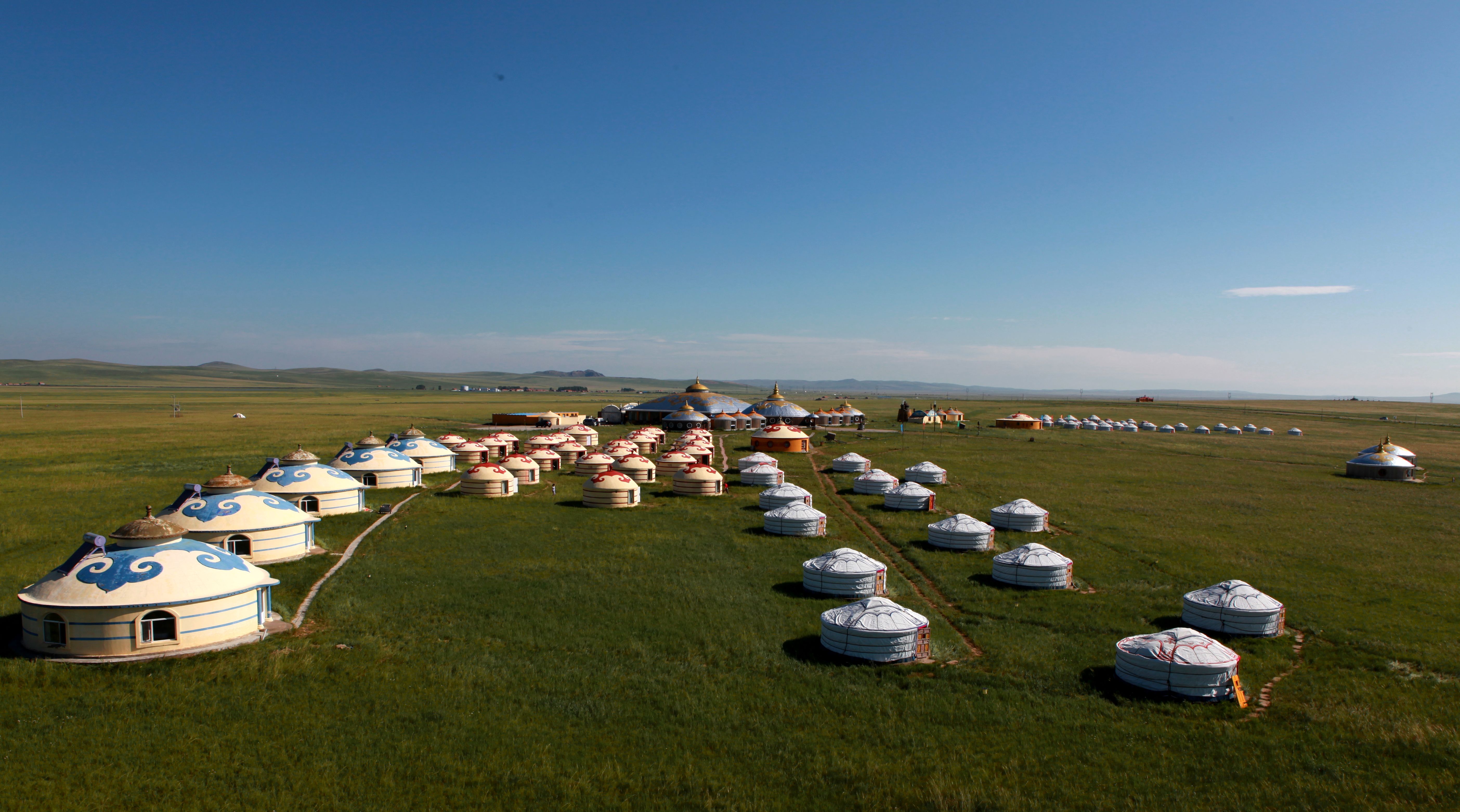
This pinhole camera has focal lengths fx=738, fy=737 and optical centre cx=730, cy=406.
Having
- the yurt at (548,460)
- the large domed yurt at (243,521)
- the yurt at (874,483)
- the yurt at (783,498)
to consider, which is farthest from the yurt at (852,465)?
the large domed yurt at (243,521)

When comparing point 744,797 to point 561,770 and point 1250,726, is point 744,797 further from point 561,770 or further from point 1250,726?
point 1250,726

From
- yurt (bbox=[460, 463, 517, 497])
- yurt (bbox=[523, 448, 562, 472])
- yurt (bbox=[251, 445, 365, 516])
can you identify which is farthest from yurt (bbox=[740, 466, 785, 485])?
yurt (bbox=[251, 445, 365, 516])

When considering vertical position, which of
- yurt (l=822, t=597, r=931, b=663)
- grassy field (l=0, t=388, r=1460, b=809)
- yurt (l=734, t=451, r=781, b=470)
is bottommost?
grassy field (l=0, t=388, r=1460, b=809)

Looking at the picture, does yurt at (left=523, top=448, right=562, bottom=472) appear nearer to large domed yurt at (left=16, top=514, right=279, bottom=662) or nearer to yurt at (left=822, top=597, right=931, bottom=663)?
large domed yurt at (left=16, top=514, right=279, bottom=662)

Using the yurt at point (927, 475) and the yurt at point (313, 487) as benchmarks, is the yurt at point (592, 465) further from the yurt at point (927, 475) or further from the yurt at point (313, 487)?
the yurt at point (927, 475)

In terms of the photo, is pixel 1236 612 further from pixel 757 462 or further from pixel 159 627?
pixel 757 462

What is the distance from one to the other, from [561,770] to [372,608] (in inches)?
560

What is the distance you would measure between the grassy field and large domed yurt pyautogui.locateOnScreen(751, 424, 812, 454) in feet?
133

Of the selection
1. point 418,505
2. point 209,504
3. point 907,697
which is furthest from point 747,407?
point 907,697

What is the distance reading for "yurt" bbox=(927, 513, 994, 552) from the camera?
128ft

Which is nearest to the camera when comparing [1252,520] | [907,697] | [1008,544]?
[907,697]

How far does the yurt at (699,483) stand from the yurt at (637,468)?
18.5ft

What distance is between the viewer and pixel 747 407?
12625cm

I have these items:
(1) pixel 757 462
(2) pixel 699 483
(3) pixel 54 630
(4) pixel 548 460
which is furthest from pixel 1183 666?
(4) pixel 548 460
